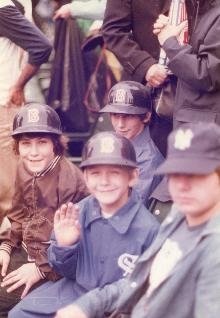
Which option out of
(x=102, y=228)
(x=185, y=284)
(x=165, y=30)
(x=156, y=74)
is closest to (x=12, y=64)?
(x=156, y=74)

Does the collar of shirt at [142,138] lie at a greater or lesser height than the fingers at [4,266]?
greater

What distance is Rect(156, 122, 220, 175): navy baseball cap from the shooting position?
9.84ft

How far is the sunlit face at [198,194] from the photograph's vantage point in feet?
9.93

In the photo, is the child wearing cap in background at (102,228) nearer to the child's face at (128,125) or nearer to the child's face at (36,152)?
the child's face at (36,152)

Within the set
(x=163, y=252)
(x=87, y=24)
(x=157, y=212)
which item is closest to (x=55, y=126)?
(x=157, y=212)

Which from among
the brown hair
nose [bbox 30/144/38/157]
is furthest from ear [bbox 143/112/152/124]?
nose [bbox 30/144/38/157]

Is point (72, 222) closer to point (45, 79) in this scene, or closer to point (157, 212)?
point (157, 212)

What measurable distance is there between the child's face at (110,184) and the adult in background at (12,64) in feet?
5.30

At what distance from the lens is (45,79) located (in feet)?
22.8

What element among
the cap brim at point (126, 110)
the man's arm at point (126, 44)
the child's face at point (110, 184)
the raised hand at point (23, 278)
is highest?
the man's arm at point (126, 44)

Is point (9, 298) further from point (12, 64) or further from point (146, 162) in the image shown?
point (12, 64)

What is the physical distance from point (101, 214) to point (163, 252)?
0.91 m

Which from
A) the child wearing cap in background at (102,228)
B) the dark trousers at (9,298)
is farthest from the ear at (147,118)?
the dark trousers at (9,298)

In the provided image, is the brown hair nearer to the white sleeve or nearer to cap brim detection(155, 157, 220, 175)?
cap brim detection(155, 157, 220, 175)
